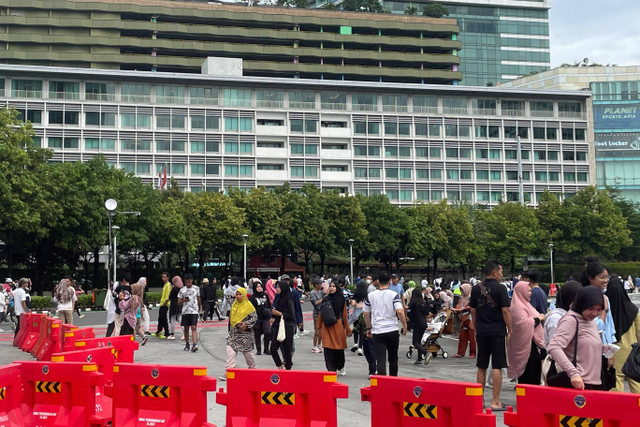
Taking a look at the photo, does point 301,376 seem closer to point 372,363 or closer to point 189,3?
point 372,363

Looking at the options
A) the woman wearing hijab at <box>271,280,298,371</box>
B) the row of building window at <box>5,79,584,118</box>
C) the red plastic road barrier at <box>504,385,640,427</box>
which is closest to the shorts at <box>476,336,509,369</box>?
the red plastic road barrier at <box>504,385,640,427</box>

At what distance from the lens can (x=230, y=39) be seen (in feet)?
323

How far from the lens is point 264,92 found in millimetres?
88625

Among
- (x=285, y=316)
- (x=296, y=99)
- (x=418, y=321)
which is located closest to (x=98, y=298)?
(x=285, y=316)

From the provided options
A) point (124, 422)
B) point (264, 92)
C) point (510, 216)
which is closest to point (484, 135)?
point (510, 216)

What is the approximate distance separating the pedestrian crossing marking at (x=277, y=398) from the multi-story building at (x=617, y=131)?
321ft

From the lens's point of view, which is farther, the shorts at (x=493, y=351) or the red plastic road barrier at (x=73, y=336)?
the red plastic road barrier at (x=73, y=336)

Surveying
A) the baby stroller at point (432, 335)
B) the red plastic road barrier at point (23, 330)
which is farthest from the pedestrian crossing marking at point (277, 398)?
the red plastic road barrier at point (23, 330)

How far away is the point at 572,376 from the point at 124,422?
4759 mm

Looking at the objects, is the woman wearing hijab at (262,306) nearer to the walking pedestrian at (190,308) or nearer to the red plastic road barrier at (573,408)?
the walking pedestrian at (190,308)

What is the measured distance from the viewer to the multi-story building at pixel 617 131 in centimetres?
10000

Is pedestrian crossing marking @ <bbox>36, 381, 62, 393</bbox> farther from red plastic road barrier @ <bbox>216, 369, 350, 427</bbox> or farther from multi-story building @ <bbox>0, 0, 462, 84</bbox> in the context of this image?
multi-story building @ <bbox>0, 0, 462, 84</bbox>

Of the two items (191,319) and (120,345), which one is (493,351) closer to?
(120,345)

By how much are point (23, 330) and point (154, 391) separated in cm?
1454
